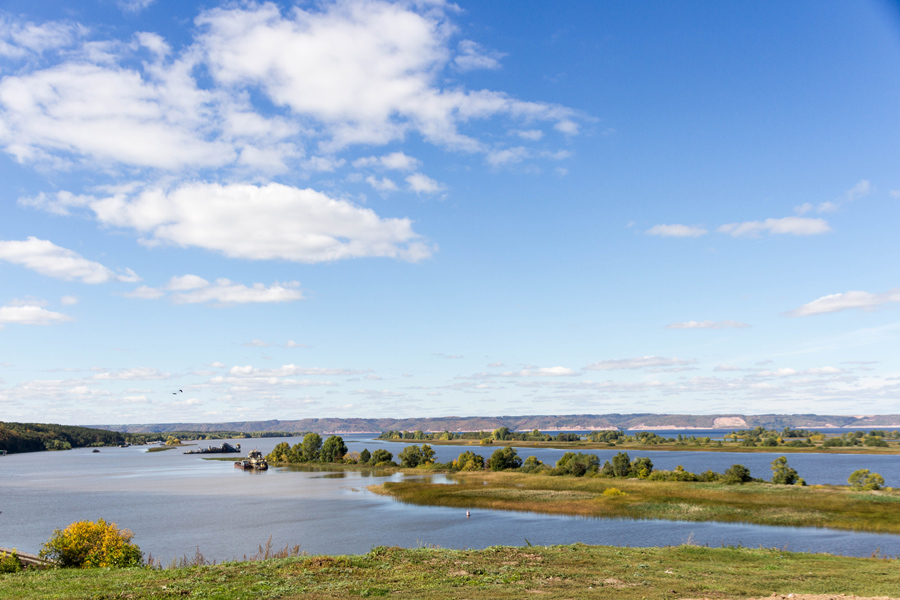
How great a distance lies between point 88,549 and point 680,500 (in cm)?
7622

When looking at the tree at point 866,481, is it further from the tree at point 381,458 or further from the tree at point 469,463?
the tree at point 381,458

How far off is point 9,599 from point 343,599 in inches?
530

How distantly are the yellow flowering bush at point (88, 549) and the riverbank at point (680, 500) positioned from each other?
56.2 meters

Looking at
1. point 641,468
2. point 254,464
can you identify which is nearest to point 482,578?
point 641,468

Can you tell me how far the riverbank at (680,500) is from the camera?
6731cm

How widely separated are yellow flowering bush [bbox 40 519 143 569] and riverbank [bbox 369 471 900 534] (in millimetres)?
56184

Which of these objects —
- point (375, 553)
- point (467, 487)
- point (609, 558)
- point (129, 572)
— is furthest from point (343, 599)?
point (467, 487)

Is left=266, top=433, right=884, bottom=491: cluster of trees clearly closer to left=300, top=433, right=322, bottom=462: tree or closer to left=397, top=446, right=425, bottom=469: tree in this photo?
left=397, top=446, right=425, bottom=469: tree

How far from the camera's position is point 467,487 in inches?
4178

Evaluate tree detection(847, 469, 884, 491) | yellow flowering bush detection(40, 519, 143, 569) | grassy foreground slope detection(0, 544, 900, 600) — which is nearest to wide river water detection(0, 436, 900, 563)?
yellow flowering bush detection(40, 519, 143, 569)

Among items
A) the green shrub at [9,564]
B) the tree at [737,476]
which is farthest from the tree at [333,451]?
the green shrub at [9,564]

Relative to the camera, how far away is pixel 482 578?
90.6ft

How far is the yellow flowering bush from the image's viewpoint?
33.7m

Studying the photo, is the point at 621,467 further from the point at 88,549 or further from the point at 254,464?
the point at 254,464
